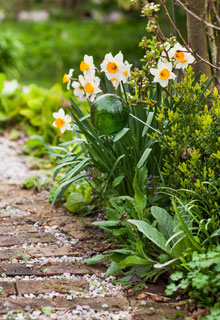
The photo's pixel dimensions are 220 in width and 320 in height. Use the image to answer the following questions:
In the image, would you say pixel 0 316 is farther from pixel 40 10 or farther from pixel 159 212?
pixel 40 10

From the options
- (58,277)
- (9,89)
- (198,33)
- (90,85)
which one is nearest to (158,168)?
(90,85)

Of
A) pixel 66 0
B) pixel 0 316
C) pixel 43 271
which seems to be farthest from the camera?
pixel 66 0

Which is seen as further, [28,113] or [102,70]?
[28,113]

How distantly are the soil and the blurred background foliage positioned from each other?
3.86 metres

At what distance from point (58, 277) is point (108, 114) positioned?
2.75 ft

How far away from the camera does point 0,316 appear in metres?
1.76

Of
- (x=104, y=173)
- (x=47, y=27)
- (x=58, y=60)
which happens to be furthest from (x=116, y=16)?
(x=104, y=173)

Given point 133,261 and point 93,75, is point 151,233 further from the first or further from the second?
point 93,75

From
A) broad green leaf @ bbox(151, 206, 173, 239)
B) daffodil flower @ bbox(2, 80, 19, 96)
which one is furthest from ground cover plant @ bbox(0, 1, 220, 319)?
daffodil flower @ bbox(2, 80, 19, 96)

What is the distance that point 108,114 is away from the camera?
7.75ft

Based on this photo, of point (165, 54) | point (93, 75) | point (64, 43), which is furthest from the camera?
point (64, 43)

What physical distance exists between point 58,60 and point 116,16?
630cm

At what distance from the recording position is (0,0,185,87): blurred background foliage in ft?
25.8

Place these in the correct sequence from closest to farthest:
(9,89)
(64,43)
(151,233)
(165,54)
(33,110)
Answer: (151,233), (165,54), (33,110), (9,89), (64,43)
